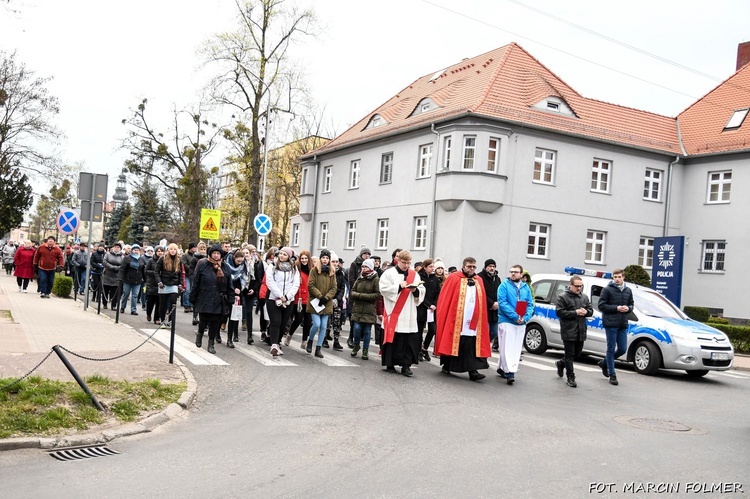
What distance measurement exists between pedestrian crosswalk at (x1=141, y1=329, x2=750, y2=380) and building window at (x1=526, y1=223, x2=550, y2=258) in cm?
1540

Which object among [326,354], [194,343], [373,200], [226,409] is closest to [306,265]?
[326,354]

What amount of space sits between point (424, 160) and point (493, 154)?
3.77 m

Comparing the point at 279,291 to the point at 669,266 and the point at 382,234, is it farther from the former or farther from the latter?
the point at 382,234

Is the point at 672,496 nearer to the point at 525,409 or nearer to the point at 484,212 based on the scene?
the point at 525,409

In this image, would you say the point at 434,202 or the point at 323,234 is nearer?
the point at 434,202

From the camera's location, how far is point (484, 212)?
29.6 m

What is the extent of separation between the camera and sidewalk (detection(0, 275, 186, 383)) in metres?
9.19

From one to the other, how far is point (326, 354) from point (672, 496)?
8.42 meters

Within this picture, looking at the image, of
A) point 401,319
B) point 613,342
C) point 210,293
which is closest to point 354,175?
point 210,293

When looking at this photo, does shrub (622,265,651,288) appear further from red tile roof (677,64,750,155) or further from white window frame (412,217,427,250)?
white window frame (412,217,427,250)

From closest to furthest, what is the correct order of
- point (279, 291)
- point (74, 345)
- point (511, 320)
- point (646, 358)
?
point (74, 345)
point (511, 320)
point (279, 291)
point (646, 358)

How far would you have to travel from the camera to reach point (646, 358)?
46.6 ft

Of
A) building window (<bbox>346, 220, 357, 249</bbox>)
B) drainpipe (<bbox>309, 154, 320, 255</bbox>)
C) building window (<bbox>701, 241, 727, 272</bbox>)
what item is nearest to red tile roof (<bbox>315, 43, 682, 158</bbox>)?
drainpipe (<bbox>309, 154, 320, 255</bbox>)

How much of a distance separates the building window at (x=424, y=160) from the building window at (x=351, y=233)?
Answer: 19.6 ft
